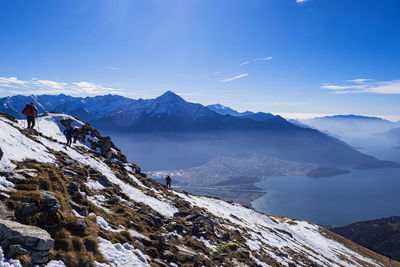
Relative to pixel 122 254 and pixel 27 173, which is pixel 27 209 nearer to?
pixel 27 173

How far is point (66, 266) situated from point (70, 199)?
564cm

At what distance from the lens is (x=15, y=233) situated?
7273 millimetres

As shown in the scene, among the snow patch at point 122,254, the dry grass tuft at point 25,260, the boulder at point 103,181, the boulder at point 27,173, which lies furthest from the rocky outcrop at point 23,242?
the boulder at point 103,181

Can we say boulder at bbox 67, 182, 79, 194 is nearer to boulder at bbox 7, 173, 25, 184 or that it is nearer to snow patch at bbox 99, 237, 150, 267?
boulder at bbox 7, 173, 25, 184

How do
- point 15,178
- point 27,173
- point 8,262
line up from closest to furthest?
point 8,262 → point 15,178 → point 27,173

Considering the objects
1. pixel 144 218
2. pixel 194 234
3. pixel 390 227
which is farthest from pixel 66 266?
pixel 390 227

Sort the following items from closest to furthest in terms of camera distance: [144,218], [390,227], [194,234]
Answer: [144,218]
[194,234]
[390,227]

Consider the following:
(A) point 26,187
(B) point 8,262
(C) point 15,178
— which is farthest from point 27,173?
(B) point 8,262

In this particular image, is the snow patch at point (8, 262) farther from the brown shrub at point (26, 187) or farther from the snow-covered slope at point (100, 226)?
the brown shrub at point (26, 187)

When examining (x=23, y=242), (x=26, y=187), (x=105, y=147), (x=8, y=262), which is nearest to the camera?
(x=8, y=262)

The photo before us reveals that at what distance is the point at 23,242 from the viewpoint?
23.9 feet

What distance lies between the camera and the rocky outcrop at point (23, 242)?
277 inches

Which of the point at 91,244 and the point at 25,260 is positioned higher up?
the point at 25,260

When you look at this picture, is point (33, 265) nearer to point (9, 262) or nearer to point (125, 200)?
point (9, 262)
